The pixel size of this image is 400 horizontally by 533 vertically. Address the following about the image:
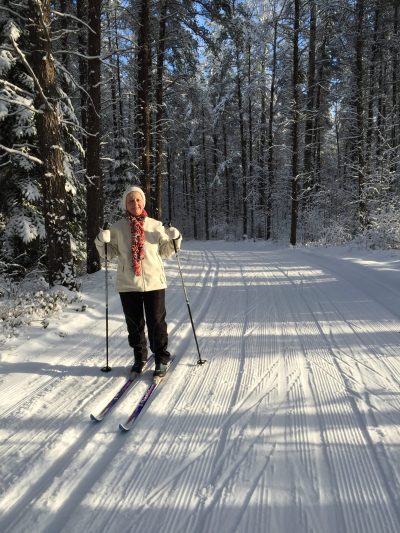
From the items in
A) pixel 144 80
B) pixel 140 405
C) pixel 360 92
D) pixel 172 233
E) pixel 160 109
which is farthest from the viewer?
pixel 360 92

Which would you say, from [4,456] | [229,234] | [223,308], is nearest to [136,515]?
[4,456]

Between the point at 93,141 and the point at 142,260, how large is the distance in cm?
697

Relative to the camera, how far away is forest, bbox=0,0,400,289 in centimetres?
726

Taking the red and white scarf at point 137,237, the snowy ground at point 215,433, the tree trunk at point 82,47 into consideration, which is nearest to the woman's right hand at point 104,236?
the red and white scarf at point 137,237

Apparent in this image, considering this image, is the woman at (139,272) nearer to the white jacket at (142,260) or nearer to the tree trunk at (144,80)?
the white jacket at (142,260)

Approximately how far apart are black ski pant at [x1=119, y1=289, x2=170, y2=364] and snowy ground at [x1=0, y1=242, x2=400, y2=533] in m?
0.31

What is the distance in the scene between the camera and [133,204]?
13.9ft

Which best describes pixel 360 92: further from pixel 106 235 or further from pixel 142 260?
pixel 106 235

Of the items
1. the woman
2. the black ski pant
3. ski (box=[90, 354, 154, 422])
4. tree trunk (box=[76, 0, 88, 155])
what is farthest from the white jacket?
tree trunk (box=[76, 0, 88, 155])

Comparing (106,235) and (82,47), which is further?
Result: (82,47)

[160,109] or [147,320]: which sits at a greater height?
[160,109]

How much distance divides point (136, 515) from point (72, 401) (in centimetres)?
162

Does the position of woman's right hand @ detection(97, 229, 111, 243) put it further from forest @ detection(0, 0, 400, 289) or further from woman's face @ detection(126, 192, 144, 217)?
forest @ detection(0, 0, 400, 289)

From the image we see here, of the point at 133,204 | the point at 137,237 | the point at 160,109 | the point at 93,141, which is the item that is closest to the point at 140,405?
the point at 137,237
